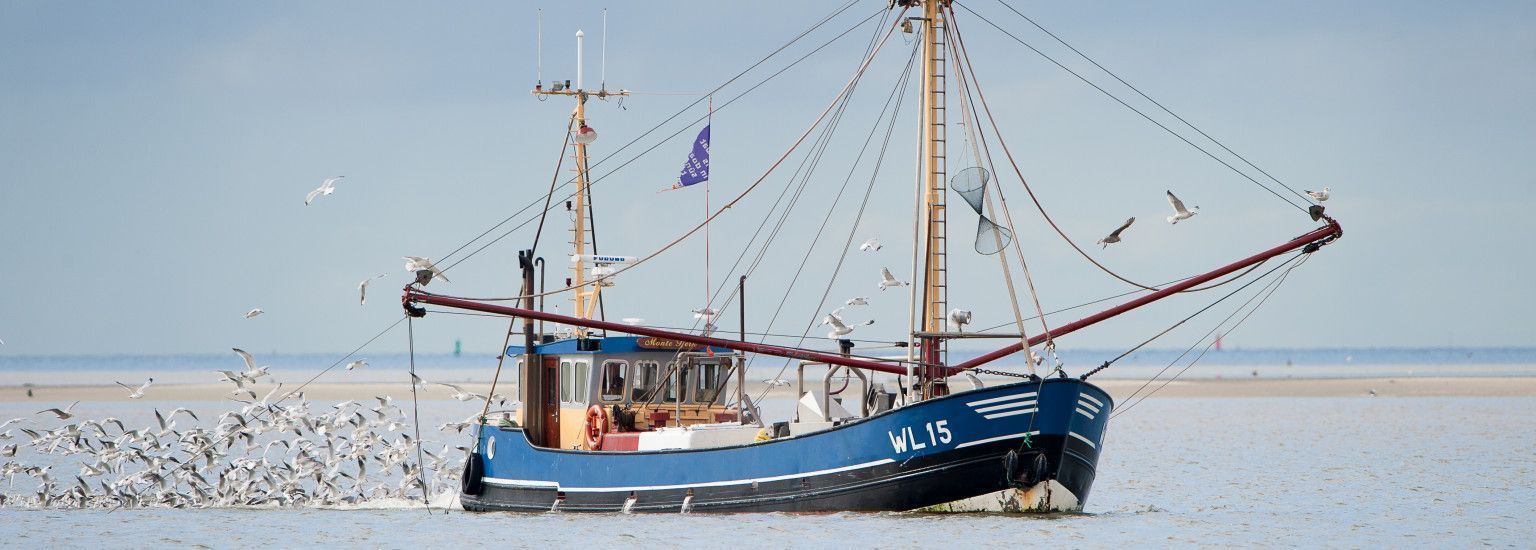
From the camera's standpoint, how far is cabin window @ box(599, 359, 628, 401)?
1119 inches

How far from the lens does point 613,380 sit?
28.5 m

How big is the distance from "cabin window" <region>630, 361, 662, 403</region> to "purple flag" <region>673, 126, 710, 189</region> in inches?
140

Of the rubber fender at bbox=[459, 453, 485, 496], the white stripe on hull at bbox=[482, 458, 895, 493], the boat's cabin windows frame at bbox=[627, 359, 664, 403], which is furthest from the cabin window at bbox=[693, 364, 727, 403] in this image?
the rubber fender at bbox=[459, 453, 485, 496]

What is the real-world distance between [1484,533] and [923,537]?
29.2 feet

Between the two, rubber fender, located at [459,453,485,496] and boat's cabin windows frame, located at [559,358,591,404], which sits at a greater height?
boat's cabin windows frame, located at [559,358,591,404]

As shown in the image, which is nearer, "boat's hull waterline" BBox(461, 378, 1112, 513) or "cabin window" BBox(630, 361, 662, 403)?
"boat's hull waterline" BBox(461, 378, 1112, 513)

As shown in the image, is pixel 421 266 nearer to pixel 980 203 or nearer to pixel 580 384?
pixel 580 384

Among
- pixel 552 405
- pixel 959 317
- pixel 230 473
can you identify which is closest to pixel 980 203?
pixel 959 317

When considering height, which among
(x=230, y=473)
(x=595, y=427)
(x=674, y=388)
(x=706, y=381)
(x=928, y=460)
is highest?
(x=706, y=381)

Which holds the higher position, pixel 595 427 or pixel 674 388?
pixel 674 388

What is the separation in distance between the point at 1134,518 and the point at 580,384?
9133mm

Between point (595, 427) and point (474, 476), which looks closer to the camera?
point (595, 427)

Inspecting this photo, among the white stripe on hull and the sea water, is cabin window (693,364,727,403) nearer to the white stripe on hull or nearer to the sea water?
the white stripe on hull

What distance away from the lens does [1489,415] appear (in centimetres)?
6072
